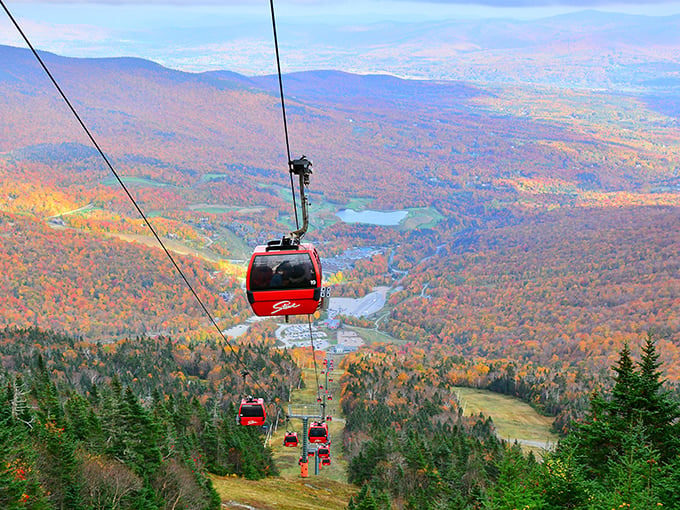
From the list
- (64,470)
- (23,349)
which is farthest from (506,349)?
(64,470)

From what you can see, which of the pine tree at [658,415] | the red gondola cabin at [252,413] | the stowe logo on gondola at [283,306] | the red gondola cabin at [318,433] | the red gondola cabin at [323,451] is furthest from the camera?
the red gondola cabin at [323,451]

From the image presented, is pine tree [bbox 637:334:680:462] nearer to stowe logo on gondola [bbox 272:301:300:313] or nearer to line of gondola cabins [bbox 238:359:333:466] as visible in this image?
stowe logo on gondola [bbox 272:301:300:313]

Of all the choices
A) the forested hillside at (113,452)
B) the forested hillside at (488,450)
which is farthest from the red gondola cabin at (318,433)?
the forested hillside at (113,452)

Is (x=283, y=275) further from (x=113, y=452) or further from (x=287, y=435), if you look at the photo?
(x=287, y=435)

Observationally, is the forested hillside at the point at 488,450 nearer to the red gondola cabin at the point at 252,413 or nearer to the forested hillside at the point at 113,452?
the red gondola cabin at the point at 252,413

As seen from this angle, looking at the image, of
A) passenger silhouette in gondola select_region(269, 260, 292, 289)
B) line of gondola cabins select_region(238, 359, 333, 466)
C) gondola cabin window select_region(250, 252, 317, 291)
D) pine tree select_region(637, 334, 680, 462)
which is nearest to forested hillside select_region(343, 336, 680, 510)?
pine tree select_region(637, 334, 680, 462)

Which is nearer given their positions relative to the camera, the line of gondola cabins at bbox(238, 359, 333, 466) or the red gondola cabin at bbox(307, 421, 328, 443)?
the line of gondola cabins at bbox(238, 359, 333, 466)

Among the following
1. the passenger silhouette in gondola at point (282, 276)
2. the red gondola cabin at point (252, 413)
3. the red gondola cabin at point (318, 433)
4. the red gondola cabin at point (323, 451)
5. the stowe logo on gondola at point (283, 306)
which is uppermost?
the passenger silhouette in gondola at point (282, 276)
